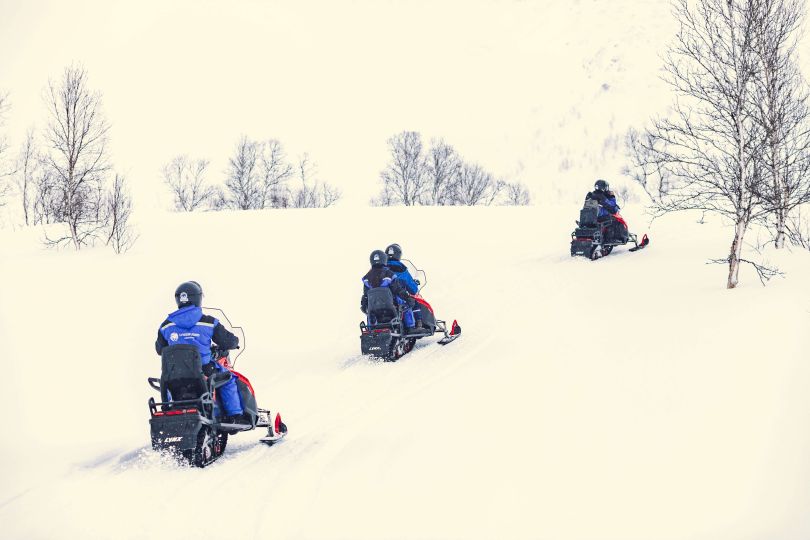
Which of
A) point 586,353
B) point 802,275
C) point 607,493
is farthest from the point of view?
point 802,275

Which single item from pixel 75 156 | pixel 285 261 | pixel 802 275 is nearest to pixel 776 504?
pixel 802 275

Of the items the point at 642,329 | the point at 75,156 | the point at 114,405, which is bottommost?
the point at 114,405

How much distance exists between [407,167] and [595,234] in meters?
61.9

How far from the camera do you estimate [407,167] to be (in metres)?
80.3

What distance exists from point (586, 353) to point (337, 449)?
183 inches

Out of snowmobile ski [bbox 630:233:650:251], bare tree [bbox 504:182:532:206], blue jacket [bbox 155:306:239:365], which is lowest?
blue jacket [bbox 155:306:239:365]

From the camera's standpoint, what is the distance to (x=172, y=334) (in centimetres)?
714

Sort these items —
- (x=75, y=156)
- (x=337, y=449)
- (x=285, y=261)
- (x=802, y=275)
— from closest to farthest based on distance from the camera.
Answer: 1. (x=337, y=449)
2. (x=802, y=275)
3. (x=285, y=261)
4. (x=75, y=156)

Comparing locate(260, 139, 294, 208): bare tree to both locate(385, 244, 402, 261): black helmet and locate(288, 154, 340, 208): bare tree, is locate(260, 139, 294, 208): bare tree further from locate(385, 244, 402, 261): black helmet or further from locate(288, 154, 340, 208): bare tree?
locate(385, 244, 402, 261): black helmet

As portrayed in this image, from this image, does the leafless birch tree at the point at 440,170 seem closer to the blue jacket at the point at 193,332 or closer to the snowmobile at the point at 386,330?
the snowmobile at the point at 386,330

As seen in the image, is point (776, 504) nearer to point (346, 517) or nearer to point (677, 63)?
point (346, 517)

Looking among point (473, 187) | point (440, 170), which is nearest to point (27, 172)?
point (440, 170)

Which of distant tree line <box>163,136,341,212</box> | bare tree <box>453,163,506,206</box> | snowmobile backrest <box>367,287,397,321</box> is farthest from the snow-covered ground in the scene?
bare tree <box>453,163,506,206</box>

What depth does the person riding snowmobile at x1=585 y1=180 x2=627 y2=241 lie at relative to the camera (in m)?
19.7
